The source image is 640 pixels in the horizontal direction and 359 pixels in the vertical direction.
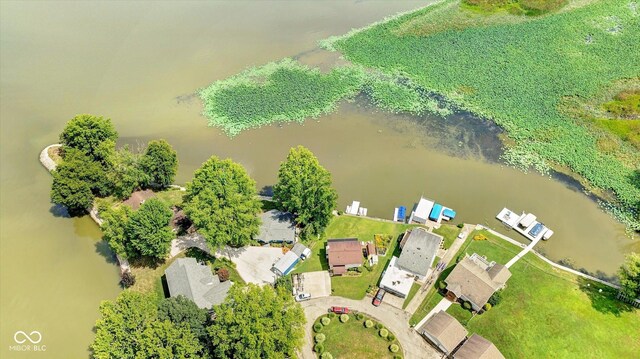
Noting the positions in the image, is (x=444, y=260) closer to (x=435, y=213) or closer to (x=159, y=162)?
(x=435, y=213)

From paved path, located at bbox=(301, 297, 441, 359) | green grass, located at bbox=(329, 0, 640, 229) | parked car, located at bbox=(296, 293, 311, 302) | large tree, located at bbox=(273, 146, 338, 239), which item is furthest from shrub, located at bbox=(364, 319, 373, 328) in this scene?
green grass, located at bbox=(329, 0, 640, 229)

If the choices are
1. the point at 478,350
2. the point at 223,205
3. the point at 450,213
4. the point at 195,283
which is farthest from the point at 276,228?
the point at 478,350

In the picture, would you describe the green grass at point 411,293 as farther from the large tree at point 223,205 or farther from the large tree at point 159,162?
the large tree at point 159,162

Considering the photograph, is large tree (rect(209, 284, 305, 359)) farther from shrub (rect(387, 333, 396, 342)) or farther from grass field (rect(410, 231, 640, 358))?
grass field (rect(410, 231, 640, 358))

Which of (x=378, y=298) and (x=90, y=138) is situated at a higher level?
(x=90, y=138)
